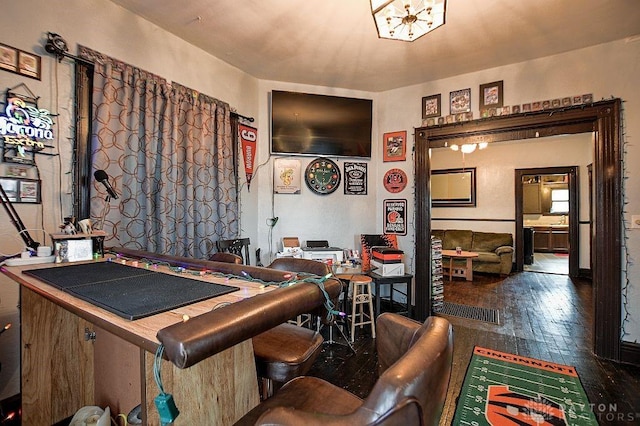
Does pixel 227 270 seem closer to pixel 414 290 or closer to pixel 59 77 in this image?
pixel 59 77

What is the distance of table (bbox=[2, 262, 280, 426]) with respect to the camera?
76 cm

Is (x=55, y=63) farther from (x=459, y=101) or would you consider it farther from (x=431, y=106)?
(x=459, y=101)

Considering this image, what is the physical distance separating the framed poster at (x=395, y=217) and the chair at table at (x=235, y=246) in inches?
71.1

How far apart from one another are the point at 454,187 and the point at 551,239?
476 centimetres

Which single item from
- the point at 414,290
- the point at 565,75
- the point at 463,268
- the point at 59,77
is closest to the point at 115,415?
the point at 59,77

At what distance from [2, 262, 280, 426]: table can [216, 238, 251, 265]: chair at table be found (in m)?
1.39

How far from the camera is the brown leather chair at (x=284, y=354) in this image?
114 cm

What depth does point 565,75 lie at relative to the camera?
279 cm

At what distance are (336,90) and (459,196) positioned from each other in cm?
469

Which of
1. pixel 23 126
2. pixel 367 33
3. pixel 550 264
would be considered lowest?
pixel 550 264

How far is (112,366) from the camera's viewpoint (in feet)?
3.79

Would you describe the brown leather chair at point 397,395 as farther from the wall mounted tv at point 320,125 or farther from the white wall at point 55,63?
the wall mounted tv at point 320,125

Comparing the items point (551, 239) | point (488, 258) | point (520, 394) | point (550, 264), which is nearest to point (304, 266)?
point (520, 394)

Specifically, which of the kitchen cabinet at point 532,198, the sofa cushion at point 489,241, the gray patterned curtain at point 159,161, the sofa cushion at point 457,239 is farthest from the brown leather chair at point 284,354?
the kitchen cabinet at point 532,198
